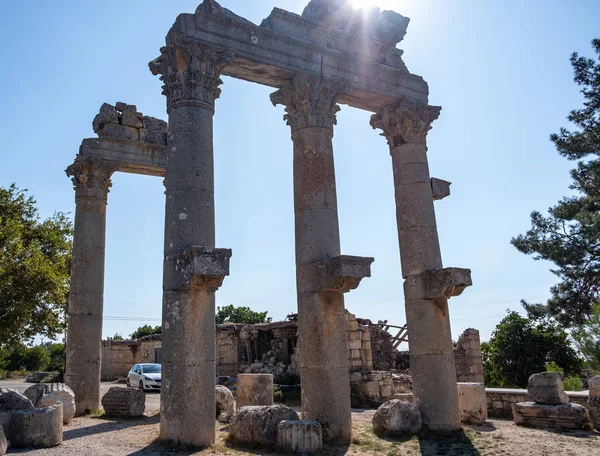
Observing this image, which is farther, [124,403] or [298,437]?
[124,403]

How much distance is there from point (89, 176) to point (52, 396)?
20.9 ft

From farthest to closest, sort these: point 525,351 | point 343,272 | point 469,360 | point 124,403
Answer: point 525,351, point 469,360, point 124,403, point 343,272

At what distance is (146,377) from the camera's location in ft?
69.4

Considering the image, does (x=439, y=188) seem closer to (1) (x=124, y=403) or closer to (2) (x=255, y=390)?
(2) (x=255, y=390)

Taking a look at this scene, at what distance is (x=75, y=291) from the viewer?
14180mm

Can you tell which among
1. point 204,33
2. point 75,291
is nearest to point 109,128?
point 75,291

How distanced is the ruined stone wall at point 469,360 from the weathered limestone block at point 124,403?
38.2 ft

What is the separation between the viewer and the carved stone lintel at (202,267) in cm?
843

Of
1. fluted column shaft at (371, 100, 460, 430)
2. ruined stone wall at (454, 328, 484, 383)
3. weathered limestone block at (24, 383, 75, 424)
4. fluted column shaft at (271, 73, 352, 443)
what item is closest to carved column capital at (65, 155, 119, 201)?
weathered limestone block at (24, 383, 75, 424)

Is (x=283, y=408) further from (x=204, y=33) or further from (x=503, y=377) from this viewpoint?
(x=503, y=377)

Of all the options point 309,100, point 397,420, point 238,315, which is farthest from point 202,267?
point 238,315

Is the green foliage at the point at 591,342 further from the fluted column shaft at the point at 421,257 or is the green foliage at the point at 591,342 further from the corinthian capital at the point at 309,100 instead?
the corinthian capital at the point at 309,100

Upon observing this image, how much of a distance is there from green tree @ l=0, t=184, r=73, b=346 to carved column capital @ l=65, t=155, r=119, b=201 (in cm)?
380

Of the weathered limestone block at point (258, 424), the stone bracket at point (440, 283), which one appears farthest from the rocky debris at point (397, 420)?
the stone bracket at point (440, 283)
